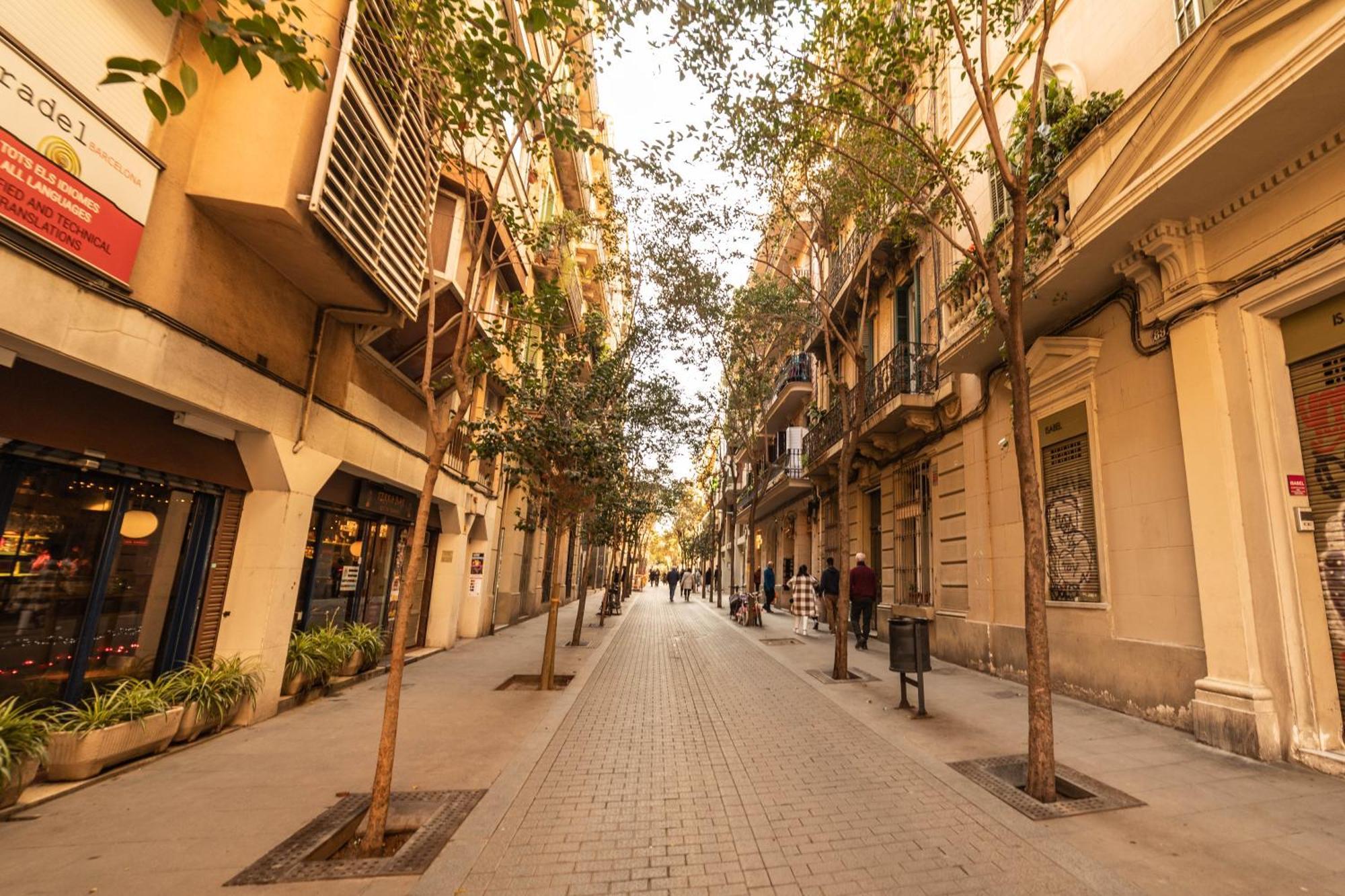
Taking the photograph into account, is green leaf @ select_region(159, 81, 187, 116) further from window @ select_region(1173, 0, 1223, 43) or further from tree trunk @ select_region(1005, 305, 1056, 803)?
window @ select_region(1173, 0, 1223, 43)

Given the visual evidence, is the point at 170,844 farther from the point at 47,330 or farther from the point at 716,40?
the point at 716,40

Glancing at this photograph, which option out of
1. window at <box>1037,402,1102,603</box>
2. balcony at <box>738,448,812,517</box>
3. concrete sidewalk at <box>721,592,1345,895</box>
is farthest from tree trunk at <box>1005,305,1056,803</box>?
balcony at <box>738,448,812,517</box>

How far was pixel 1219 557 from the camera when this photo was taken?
588cm

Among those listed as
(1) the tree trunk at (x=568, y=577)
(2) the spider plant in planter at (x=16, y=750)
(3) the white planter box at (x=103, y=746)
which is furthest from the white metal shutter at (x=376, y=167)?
(1) the tree trunk at (x=568, y=577)

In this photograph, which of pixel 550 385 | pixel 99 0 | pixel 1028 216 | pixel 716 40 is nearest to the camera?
pixel 99 0

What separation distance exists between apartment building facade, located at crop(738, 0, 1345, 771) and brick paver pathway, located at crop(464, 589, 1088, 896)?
3.44m

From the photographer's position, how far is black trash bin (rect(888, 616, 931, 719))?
22.5 ft

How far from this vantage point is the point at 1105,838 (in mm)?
3842

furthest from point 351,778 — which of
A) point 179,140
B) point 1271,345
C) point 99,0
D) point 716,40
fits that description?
point 1271,345

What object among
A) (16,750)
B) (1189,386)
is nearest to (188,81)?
(16,750)

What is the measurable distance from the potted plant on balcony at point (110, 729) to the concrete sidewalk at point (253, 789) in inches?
7.5

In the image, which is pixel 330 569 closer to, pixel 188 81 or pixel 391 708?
pixel 391 708

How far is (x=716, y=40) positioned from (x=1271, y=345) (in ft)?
20.6

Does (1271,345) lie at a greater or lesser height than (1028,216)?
lesser
